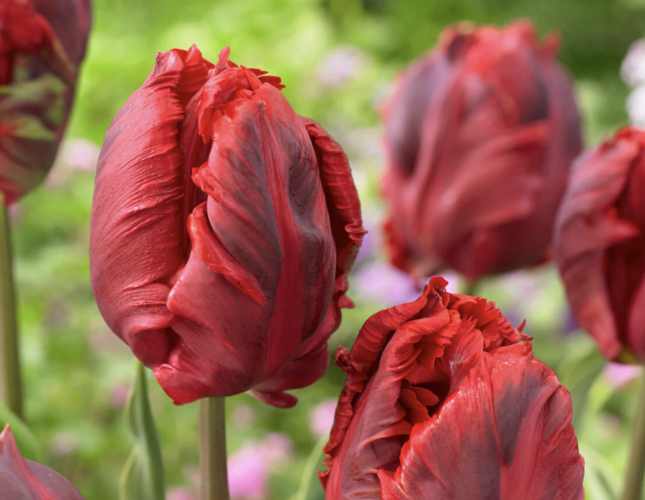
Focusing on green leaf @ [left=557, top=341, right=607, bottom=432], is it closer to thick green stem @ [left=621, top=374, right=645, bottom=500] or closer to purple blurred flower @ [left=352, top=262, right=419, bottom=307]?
thick green stem @ [left=621, top=374, right=645, bottom=500]

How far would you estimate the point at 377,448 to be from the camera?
0.25m

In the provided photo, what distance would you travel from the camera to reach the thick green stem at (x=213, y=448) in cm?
29

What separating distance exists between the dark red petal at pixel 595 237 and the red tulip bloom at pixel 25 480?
291 millimetres

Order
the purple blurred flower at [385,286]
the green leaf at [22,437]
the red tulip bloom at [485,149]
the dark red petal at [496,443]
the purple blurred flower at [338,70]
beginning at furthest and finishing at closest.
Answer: the purple blurred flower at [338,70]
the purple blurred flower at [385,286]
the red tulip bloom at [485,149]
the green leaf at [22,437]
the dark red petal at [496,443]

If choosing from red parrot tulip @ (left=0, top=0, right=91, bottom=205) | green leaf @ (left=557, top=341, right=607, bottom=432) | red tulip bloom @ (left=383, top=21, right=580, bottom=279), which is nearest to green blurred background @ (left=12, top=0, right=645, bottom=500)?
green leaf @ (left=557, top=341, right=607, bottom=432)

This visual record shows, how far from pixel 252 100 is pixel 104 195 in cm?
7

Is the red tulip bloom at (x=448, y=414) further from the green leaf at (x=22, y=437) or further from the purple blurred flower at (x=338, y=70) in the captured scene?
the purple blurred flower at (x=338, y=70)

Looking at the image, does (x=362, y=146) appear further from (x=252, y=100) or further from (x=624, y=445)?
(x=252, y=100)

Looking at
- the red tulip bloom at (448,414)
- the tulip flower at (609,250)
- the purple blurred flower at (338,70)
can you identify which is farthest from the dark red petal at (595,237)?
the purple blurred flower at (338,70)

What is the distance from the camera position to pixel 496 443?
23cm

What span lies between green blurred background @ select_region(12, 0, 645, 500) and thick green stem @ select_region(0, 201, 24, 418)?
182 mm

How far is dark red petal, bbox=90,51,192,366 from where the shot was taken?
25 centimetres

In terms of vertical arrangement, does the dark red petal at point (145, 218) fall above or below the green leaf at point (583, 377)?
above

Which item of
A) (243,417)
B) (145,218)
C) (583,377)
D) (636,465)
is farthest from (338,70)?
(145,218)
